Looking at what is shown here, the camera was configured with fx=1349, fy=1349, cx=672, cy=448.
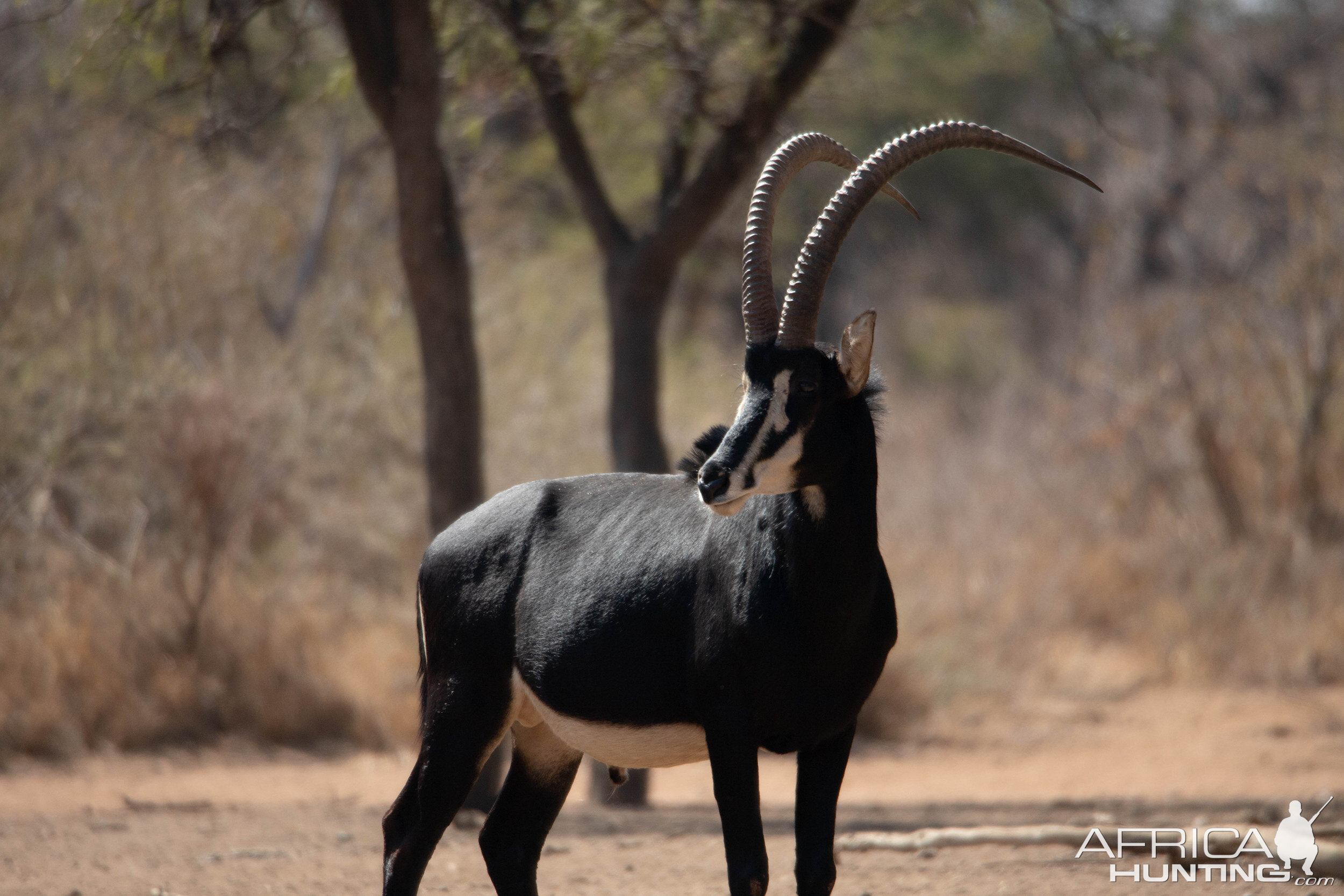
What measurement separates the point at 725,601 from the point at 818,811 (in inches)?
26.5

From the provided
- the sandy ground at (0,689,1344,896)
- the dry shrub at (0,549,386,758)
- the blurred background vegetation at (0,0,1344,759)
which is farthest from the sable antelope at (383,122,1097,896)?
the dry shrub at (0,549,386,758)

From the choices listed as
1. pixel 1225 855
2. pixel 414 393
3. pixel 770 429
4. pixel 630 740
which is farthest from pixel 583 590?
pixel 414 393

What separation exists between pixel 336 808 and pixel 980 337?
2150 cm

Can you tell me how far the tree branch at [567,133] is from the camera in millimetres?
7660

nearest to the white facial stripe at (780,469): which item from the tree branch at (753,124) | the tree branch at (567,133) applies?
the tree branch at (753,124)

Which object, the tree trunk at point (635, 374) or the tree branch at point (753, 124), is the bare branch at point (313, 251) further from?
the tree branch at point (753, 124)

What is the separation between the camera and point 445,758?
416 cm

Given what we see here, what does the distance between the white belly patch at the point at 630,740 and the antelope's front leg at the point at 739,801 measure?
0.10 metres

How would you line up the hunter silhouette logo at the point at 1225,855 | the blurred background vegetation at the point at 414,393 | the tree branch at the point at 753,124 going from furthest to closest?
the blurred background vegetation at the point at 414,393
the tree branch at the point at 753,124
the hunter silhouette logo at the point at 1225,855

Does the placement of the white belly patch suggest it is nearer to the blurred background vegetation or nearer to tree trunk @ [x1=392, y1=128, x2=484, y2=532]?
tree trunk @ [x1=392, y1=128, x2=484, y2=532]

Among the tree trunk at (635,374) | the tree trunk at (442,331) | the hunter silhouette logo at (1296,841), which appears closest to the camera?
the hunter silhouette logo at (1296,841)

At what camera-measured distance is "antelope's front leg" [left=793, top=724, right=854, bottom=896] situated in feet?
12.4

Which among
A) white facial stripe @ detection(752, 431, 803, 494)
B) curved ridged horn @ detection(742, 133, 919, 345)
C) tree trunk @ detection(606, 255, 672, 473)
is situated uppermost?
curved ridged horn @ detection(742, 133, 919, 345)

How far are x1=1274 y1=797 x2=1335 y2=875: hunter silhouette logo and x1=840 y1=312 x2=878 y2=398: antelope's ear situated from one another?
8.21ft
